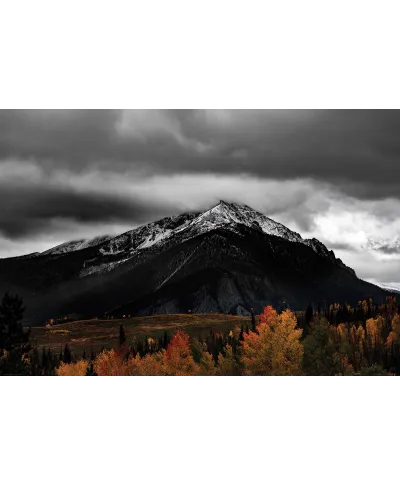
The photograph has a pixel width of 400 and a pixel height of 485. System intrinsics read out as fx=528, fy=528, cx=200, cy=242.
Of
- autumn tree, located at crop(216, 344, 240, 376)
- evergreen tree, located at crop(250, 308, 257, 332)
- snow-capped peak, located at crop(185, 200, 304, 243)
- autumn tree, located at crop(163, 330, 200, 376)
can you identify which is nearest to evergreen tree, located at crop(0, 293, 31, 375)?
autumn tree, located at crop(163, 330, 200, 376)

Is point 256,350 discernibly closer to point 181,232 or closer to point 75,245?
point 181,232

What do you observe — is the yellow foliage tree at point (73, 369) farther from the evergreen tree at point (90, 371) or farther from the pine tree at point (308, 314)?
the pine tree at point (308, 314)

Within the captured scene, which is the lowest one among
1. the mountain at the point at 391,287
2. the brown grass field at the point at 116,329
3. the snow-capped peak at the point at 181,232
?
the brown grass field at the point at 116,329

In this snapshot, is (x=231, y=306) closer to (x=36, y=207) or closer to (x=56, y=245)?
(x=56, y=245)

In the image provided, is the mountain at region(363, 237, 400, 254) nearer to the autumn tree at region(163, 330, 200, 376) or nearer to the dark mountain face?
the dark mountain face

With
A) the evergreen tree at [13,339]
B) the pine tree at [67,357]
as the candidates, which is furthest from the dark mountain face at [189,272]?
the pine tree at [67,357]

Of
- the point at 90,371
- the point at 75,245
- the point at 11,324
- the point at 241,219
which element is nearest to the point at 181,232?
the point at 241,219

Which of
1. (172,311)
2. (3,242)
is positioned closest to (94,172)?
(3,242)
